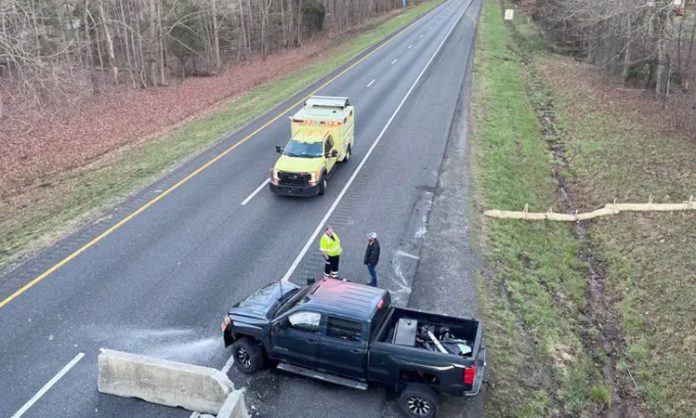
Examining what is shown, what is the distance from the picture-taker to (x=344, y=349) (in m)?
10.1

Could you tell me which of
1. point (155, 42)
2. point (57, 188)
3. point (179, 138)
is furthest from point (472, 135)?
point (155, 42)

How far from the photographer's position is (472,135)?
990 inches

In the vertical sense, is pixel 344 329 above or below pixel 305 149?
below

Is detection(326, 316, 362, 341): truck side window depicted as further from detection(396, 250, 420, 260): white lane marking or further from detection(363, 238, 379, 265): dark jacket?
detection(396, 250, 420, 260): white lane marking

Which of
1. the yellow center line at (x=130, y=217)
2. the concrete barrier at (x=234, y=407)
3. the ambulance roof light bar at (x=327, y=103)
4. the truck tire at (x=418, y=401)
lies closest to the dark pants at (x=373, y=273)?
the truck tire at (x=418, y=401)

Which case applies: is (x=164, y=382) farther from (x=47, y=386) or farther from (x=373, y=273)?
(x=373, y=273)

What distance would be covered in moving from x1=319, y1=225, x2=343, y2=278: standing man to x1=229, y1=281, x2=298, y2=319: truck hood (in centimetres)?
165

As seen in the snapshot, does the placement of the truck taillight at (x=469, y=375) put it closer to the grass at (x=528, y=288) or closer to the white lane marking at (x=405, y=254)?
the grass at (x=528, y=288)

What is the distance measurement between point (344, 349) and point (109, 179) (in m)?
14.9

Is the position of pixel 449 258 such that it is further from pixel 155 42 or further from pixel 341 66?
pixel 155 42

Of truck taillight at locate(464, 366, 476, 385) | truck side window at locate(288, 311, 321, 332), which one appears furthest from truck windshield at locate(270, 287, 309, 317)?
truck taillight at locate(464, 366, 476, 385)

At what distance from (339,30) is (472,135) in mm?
46293

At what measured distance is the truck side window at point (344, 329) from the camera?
33.1 ft

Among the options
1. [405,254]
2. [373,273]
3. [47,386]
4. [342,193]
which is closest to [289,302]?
[373,273]
